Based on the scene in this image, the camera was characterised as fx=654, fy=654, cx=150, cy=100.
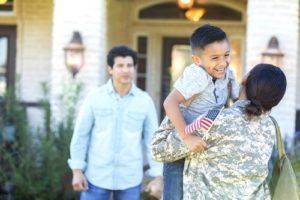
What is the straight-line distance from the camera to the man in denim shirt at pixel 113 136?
15.3 feet

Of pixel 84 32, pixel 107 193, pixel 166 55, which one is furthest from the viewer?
pixel 166 55

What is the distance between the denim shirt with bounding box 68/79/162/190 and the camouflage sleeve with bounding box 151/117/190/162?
1562mm

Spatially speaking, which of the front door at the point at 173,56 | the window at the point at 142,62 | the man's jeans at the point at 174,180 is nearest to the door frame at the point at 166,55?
the front door at the point at 173,56

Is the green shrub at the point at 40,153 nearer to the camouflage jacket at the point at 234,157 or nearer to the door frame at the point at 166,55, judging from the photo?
the door frame at the point at 166,55

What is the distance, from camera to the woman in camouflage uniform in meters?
2.87

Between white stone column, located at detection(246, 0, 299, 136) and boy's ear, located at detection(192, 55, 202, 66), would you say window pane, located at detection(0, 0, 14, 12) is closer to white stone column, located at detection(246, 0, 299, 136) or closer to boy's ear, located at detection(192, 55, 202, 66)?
white stone column, located at detection(246, 0, 299, 136)

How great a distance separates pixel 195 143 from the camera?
2889 millimetres

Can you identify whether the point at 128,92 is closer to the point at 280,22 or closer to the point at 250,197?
the point at 250,197

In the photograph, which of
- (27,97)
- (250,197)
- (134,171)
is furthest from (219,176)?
(27,97)

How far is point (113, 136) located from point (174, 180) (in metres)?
1.56

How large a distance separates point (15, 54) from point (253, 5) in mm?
4205

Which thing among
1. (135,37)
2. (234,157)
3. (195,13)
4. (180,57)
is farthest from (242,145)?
(180,57)

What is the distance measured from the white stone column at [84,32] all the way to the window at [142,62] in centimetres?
282

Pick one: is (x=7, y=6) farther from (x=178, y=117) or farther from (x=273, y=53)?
(x=178, y=117)
